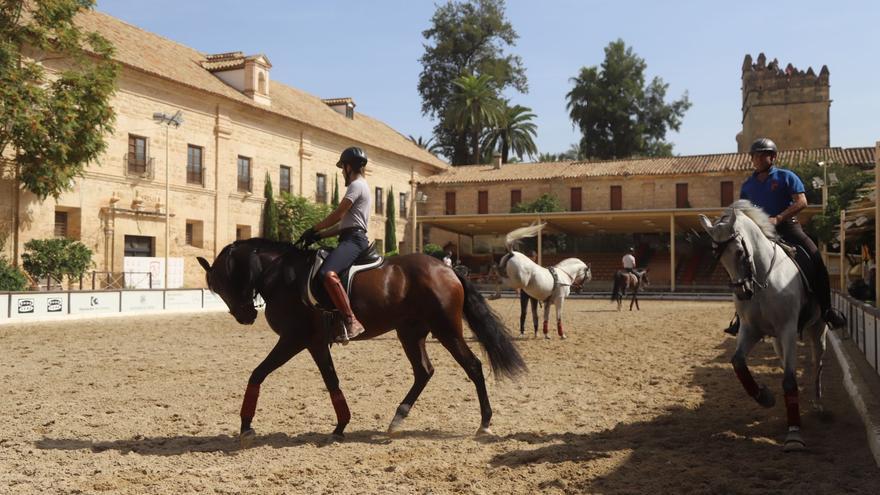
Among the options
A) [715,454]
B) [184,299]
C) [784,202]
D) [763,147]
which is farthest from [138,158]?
[715,454]

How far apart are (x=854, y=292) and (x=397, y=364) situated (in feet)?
32.2

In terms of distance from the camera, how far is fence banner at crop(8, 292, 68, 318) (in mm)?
18047

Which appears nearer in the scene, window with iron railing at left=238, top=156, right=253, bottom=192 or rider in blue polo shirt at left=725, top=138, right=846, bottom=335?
rider in blue polo shirt at left=725, top=138, right=846, bottom=335

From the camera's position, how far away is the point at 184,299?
2339cm

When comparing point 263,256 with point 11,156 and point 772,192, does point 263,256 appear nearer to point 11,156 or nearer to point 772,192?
point 772,192

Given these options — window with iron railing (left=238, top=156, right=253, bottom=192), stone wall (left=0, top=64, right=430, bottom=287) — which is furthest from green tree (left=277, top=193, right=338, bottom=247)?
window with iron railing (left=238, top=156, right=253, bottom=192)

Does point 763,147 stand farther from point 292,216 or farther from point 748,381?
point 292,216

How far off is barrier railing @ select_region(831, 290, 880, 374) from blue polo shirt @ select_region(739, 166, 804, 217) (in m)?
2.17

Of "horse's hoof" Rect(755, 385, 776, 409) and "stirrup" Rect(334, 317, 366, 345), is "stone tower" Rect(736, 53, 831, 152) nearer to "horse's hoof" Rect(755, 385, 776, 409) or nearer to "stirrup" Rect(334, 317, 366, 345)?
"horse's hoof" Rect(755, 385, 776, 409)

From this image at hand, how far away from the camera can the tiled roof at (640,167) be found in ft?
141

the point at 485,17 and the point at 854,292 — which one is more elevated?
the point at 485,17

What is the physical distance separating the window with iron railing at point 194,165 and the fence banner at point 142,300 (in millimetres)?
11384

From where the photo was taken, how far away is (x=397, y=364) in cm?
1039

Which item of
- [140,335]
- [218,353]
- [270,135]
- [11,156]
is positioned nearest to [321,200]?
[270,135]
